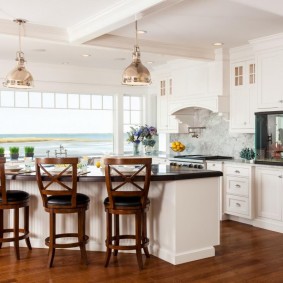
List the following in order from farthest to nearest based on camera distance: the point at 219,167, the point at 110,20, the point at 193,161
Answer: the point at 193,161 → the point at 219,167 → the point at 110,20

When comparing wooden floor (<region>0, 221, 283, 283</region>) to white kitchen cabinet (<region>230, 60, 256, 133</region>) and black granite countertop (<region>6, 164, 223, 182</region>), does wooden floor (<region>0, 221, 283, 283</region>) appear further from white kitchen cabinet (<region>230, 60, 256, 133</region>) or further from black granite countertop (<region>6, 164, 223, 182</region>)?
white kitchen cabinet (<region>230, 60, 256, 133</region>)

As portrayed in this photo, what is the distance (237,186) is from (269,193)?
0.50 metres

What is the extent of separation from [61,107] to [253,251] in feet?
14.9

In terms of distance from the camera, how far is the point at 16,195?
4.14 m

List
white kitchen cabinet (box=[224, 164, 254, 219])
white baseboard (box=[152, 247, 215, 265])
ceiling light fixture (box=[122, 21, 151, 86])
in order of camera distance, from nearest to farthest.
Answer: white baseboard (box=[152, 247, 215, 265]), ceiling light fixture (box=[122, 21, 151, 86]), white kitchen cabinet (box=[224, 164, 254, 219])

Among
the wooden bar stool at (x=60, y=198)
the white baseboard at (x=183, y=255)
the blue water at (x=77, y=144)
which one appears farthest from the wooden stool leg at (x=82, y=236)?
the blue water at (x=77, y=144)

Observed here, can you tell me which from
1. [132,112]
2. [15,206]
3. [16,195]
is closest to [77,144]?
[132,112]

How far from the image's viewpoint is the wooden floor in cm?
361

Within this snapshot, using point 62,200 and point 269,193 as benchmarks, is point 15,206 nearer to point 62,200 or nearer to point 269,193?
point 62,200

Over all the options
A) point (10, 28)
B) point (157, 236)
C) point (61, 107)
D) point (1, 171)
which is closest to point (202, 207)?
point (157, 236)

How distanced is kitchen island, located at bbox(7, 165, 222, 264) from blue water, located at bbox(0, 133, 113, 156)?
11.3 ft

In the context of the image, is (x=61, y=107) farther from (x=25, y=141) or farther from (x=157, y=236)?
(x=157, y=236)

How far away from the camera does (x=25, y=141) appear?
7.73 metres

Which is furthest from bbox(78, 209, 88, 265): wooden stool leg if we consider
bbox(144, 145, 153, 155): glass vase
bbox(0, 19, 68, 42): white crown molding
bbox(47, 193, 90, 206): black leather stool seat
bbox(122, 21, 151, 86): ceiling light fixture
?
bbox(144, 145, 153, 155): glass vase
